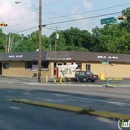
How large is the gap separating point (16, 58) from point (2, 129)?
55.8 metres

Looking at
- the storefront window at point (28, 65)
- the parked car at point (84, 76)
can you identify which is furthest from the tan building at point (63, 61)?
the parked car at point (84, 76)

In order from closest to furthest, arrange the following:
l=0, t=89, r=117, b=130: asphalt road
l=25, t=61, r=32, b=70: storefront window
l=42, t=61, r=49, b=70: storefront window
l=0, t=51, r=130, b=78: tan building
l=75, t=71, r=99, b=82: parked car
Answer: l=0, t=89, r=117, b=130: asphalt road, l=75, t=71, r=99, b=82: parked car, l=0, t=51, r=130, b=78: tan building, l=42, t=61, r=49, b=70: storefront window, l=25, t=61, r=32, b=70: storefront window

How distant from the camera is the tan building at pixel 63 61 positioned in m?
61.1

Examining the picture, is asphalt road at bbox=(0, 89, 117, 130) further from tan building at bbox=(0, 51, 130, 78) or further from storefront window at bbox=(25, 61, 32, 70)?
storefront window at bbox=(25, 61, 32, 70)

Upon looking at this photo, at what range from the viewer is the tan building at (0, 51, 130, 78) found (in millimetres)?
61062

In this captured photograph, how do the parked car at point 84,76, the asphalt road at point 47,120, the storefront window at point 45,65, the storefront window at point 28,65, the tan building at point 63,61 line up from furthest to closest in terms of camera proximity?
the storefront window at point 28,65
the storefront window at point 45,65
the tan building at point 63,61
the parked car at point 84,76
the asphalt road at point 47,120

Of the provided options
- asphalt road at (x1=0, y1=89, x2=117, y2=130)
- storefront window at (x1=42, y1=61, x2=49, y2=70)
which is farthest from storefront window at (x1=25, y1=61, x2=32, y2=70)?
asphalt road at (x1=0, y1=89, x2=117, y2=130)

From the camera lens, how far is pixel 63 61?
61.7 metres

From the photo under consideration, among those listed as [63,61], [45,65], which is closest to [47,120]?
[63,61]

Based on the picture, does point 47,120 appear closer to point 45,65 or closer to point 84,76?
point 84,76

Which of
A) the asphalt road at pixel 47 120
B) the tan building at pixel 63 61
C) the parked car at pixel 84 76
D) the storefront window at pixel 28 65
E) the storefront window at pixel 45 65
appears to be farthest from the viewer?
the storefront window at pixel 28 65

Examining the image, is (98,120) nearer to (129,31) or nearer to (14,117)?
(14,117)

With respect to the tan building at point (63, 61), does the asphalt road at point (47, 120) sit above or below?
below

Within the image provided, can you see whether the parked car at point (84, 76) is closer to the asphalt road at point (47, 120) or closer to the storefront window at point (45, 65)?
the storefront window at point (45, 65)
